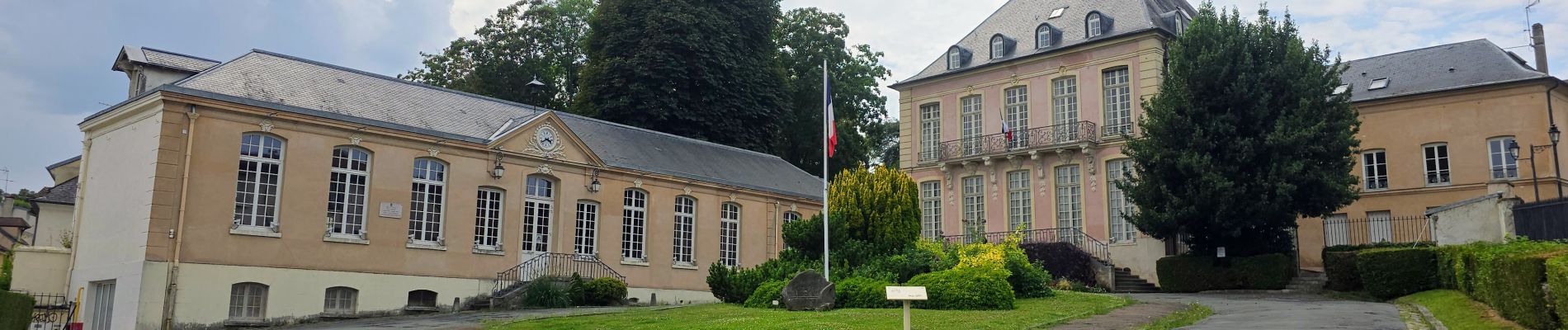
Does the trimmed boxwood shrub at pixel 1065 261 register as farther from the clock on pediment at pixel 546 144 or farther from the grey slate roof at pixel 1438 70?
the clock on pediment at pixel 546 144

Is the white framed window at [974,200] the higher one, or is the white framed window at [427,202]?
the white framed window at [974,200]

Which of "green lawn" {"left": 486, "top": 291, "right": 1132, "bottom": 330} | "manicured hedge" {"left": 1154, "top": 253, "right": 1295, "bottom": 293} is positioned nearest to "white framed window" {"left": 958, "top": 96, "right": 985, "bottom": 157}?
"manicured hedge" {"left": 1154, "top": 253, "right": 1295, "bottom": 293}

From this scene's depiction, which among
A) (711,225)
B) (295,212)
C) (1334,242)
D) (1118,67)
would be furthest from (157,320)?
(1334,242)

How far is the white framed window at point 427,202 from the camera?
2361cm

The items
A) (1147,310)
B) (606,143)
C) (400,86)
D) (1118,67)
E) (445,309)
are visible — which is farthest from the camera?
(1118,67)

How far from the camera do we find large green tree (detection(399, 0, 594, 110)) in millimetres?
43031

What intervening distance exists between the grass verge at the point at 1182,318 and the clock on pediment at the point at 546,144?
14174mm

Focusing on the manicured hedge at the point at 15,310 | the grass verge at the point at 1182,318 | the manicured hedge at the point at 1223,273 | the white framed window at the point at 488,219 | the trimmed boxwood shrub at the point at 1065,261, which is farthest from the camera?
the trimmed boxwood shrub at the point at 1065,261

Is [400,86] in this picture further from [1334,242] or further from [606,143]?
[1334,242]

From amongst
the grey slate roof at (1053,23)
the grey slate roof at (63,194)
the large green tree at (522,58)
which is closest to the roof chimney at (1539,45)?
the grey slate roof at (1053,23)

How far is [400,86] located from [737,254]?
9889 millimetres

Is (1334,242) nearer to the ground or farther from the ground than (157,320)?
farther from the ground

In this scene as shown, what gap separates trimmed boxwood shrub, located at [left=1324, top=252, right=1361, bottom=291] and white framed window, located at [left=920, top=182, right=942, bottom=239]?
13813mm

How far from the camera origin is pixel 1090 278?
3003cm
